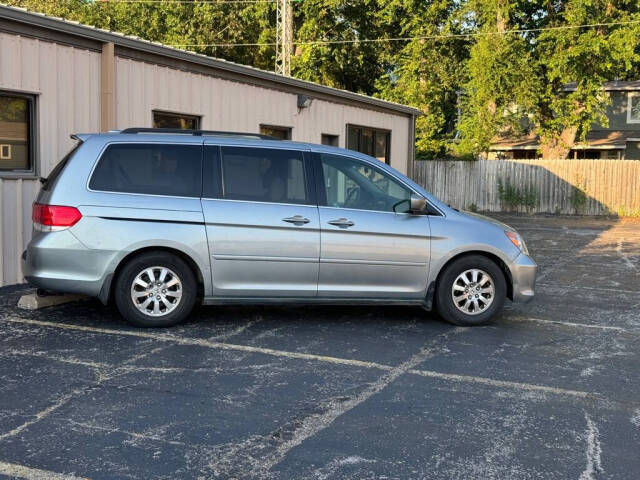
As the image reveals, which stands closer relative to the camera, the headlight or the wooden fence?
the headlight

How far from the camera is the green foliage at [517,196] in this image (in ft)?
90.1

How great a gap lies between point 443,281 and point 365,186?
1240 millimetres

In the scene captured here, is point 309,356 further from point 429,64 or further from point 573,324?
point 429,64

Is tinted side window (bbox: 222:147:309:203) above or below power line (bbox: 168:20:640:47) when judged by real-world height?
below

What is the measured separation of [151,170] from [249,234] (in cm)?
114

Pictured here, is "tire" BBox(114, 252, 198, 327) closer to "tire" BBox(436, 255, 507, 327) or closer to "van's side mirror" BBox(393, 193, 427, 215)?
"van's side mirror" BBox(393, 193, 427, 215)

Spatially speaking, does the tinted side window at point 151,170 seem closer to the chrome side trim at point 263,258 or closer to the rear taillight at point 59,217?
the rear taillight at point 59,217

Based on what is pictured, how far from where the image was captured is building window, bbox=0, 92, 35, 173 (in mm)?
9062

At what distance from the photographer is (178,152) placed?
7109 millimetres

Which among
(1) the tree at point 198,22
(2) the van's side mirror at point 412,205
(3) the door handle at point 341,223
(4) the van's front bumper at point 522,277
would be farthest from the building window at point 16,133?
(1) the tree at point 198,22

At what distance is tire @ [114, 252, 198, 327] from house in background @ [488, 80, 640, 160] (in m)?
Answer: 31.3

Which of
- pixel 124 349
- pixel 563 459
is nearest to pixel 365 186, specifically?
pixel 124 349

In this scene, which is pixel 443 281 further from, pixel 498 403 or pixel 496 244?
pixel 498 403

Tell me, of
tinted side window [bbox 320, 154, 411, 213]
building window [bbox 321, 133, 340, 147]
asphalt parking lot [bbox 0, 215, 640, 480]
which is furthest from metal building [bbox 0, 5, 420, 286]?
tinted side window [bbox 320, 154, 411, 213]
